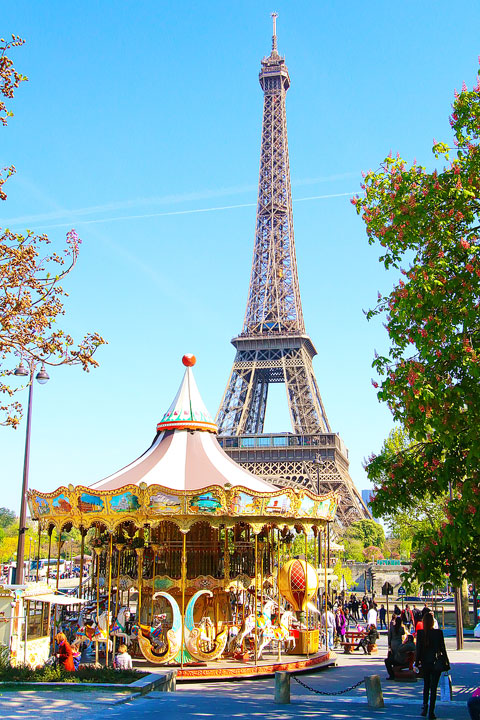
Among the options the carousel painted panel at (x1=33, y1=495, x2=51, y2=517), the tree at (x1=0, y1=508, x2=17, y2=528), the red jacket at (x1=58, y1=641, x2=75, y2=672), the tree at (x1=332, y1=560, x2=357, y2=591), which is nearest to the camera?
the red jacket at (x1=58, y1=641, x2=75, y2=672)

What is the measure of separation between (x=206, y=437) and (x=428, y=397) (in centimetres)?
1116

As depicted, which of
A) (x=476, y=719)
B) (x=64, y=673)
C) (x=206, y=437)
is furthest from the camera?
(x=206, y=437)

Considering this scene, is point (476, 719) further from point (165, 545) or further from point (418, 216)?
point (165, 545)

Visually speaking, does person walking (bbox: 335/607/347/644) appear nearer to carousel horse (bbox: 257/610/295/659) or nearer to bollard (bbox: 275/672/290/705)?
carousel horse (bbox: 257/610/295/659)

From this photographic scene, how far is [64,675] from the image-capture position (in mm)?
14852

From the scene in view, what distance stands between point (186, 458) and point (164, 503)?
2.62m

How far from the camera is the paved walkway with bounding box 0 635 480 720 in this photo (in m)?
12.2

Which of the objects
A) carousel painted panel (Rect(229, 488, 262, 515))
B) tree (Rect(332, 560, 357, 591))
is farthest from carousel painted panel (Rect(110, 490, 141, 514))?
tree (Rect(332, 560, 357, 591))

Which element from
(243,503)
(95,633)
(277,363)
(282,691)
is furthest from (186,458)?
(277,363)

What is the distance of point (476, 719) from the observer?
9.75 m

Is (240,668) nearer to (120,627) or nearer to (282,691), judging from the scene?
(120,627)

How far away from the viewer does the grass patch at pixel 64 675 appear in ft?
47.6

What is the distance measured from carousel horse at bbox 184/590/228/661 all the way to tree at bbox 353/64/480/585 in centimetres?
638

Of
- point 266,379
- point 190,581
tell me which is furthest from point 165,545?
point 266,379
